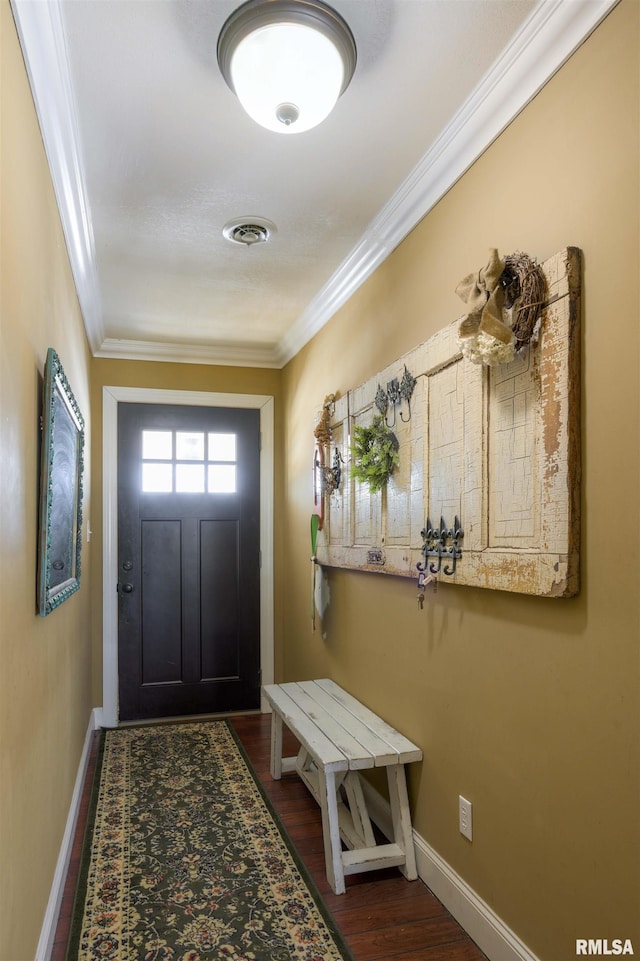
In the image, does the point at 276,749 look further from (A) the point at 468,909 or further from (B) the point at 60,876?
(A) the point at 468,909

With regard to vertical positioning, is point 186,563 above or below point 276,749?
above

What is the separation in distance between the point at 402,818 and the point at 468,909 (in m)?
0.39

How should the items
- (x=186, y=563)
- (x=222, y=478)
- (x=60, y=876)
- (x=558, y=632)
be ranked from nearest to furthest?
(x=558, y=632) → (x=60, y=876) → (x=186, y=563) → (x=222, y=478)

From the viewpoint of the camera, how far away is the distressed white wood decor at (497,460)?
150cm

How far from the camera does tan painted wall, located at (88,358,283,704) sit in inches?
162

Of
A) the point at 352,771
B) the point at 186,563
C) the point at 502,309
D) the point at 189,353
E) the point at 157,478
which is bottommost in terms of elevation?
the point at 352,771

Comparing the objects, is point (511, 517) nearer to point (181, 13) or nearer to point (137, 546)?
point (181, 13)

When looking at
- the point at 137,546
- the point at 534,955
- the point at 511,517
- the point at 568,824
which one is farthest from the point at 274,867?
the point at 137,546

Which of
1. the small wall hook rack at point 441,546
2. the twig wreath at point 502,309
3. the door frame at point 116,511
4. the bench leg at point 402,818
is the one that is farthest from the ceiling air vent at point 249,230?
the bench leg at point 402,818

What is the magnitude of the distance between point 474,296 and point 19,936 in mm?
1939

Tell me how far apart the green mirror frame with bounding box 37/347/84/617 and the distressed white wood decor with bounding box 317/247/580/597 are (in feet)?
3.99

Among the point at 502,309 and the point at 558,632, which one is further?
the point at 502,309

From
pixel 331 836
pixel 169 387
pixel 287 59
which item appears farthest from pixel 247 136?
pixel 169 387

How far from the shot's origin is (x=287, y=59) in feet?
5.14
